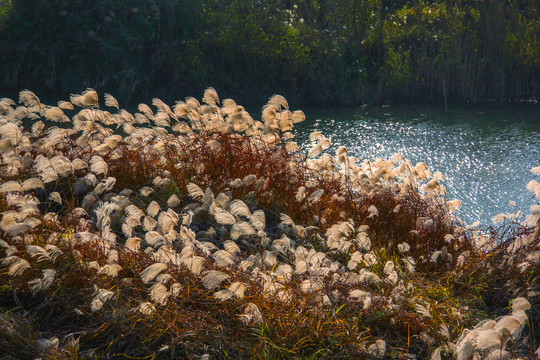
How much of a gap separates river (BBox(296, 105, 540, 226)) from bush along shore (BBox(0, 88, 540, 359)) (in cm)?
318

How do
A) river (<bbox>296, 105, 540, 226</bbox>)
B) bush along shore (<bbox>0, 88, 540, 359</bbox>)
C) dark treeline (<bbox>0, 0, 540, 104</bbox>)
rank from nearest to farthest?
1. bush along shore (<bbox>0, 88, 540, 359</bbox>)
2. river (<bbox>296, 105, 540, 226</bbox>)
3. dark treeline (<bbox>0, 0, 540, 104</bbox>)

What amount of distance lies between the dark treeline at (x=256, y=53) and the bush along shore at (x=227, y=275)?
12.4 metres

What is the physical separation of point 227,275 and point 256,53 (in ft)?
47.5

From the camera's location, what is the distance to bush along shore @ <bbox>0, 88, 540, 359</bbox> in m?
2.54

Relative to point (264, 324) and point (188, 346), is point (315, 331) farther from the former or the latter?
point (188, 346)

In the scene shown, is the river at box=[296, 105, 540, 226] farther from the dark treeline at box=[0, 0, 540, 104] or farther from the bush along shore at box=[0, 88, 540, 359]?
the bush along shore at box=[0, 88, 540, 359]

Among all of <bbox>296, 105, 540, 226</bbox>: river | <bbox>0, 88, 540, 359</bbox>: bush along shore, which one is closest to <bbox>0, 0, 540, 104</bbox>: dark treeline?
<bbox>296, 105, 540, 226</bbox>: river

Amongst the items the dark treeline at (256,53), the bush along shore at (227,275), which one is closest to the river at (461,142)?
the dark treeline at (256,53)

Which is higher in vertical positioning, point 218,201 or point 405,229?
point 218,201

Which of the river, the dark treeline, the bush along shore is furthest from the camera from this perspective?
the dark treeline

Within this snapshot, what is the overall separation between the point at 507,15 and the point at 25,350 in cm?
1859

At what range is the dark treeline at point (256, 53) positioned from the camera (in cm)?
1606

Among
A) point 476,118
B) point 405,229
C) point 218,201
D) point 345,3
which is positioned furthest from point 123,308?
point 345,3

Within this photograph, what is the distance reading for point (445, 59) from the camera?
1625 centimetres
